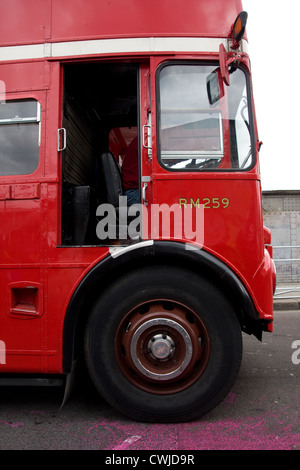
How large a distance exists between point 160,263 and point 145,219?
1.11 feet

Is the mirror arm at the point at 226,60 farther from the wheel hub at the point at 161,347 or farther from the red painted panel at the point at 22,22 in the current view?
the wheel hub at the point at 161,347

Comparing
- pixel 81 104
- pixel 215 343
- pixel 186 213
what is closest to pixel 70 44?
pixel 81 104

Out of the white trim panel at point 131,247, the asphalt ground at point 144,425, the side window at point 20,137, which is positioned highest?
the side window at point 20,137

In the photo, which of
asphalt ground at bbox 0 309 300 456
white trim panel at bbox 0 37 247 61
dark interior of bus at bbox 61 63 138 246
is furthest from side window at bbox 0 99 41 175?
asphalt ground at bbox 0 309 300 456

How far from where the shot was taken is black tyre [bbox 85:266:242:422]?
7.47 feet

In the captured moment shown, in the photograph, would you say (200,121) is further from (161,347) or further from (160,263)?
(161,347)

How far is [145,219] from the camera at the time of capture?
8.00 ft

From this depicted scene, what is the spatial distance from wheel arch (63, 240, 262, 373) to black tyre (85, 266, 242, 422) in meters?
0.08

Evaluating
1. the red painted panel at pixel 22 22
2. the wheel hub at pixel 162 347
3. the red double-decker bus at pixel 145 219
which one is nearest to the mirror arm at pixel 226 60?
the red double-decker bus at pixel 145 219

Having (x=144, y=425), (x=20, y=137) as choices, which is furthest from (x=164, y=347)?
(x=20, y=137)

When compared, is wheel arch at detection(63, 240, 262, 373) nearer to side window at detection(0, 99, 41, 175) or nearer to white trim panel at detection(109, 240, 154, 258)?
white trim panel at detection(109, 240, 154, 258)

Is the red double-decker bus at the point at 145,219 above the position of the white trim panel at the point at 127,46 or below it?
below

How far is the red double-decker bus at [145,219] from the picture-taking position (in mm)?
2303
